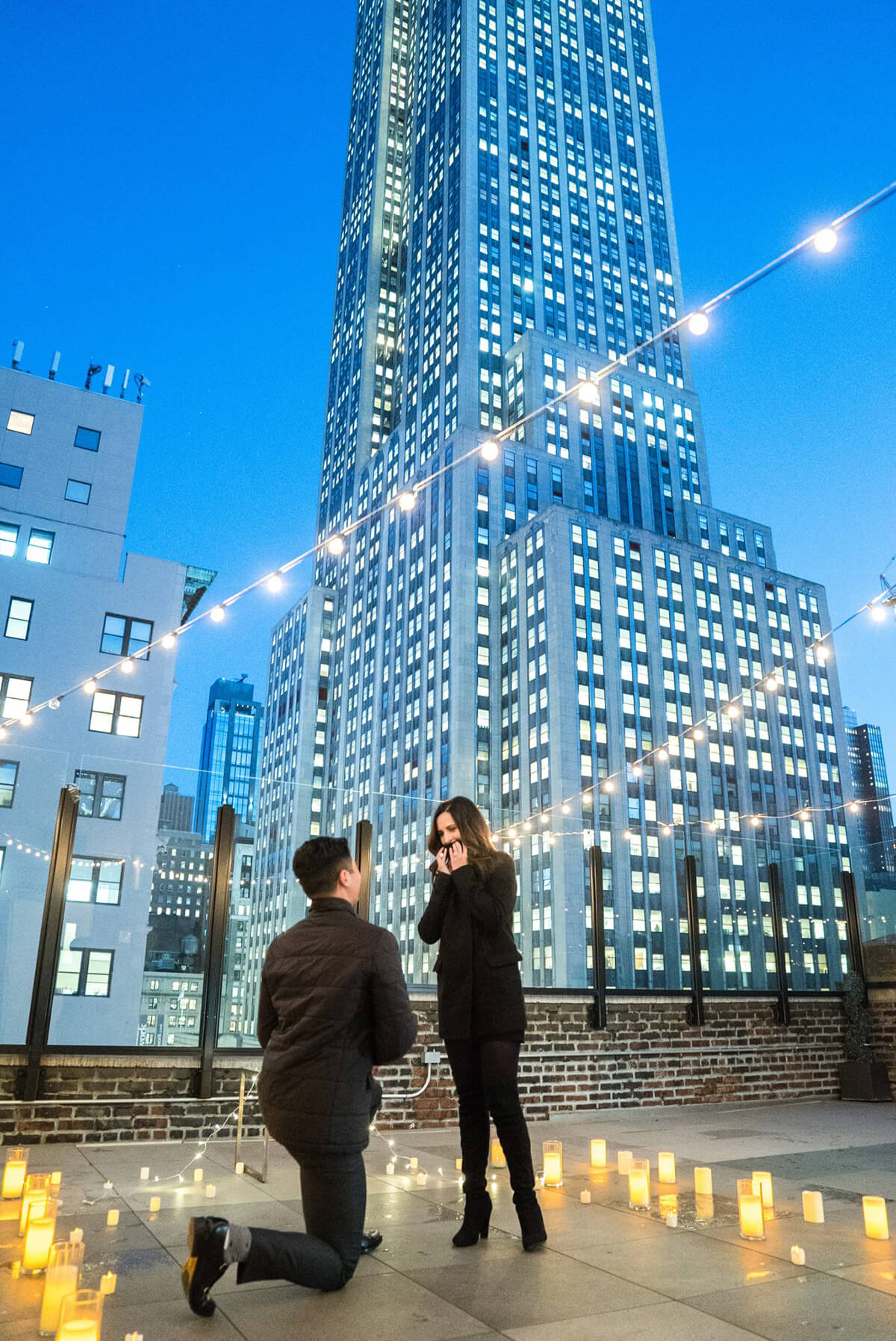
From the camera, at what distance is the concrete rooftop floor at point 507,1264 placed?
2557 mm

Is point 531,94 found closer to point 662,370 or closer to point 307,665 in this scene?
point 662,370

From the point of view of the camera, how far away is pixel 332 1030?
2.92 meters

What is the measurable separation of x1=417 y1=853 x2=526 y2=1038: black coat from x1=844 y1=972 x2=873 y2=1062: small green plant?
24.9 ft

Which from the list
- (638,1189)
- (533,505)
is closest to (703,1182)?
(638,1189)

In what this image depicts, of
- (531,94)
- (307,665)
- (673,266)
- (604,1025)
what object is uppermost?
(531,94)

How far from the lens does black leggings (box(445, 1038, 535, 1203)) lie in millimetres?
3400

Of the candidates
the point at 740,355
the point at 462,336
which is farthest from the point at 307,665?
the point at 740,355

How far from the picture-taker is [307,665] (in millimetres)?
78625

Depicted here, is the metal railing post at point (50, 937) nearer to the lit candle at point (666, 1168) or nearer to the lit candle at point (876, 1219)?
the lit candle at point (666, 1168)

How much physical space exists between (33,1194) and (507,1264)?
1.75 meters

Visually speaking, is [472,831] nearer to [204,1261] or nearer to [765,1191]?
[204,1261]

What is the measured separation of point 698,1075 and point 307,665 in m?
71.6

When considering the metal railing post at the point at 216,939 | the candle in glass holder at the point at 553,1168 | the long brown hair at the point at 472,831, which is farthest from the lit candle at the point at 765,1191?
the metal railing post at the point at 216,939

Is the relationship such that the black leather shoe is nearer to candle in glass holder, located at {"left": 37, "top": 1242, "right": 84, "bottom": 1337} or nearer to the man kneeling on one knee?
the man kneeling on one knee
